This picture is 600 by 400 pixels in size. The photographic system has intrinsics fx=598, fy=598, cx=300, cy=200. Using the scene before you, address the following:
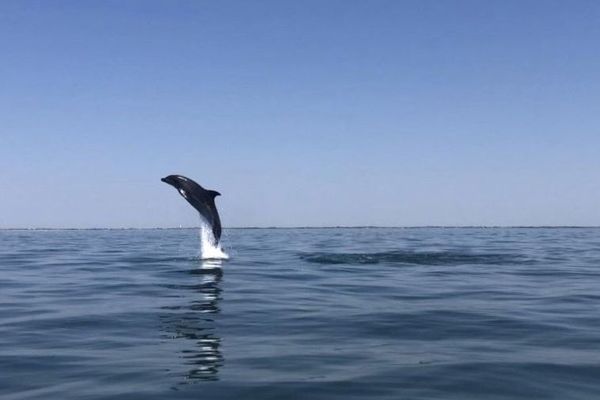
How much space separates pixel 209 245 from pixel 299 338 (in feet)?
65.3

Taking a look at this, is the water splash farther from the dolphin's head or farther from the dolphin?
the dolphin's head

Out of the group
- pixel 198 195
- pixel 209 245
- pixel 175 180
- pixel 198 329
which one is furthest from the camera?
pixel 209 245

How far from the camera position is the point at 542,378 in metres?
9.29

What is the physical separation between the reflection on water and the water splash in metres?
8.62

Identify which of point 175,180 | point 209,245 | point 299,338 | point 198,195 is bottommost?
point 299,338

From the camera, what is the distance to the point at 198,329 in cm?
1277

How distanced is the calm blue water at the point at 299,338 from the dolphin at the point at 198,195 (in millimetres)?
4087

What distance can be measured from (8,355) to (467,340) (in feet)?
28.4

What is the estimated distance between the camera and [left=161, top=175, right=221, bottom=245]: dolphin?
25.4 meters

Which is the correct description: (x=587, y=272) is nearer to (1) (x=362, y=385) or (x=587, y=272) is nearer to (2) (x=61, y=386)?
(1) (x=362, y=385)

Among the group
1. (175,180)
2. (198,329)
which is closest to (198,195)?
(175,180)

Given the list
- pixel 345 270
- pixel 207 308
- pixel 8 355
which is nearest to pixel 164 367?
pixel 8 355

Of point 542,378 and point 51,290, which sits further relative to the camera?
point 51,290

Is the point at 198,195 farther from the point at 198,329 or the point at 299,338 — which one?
the point at 299,338
